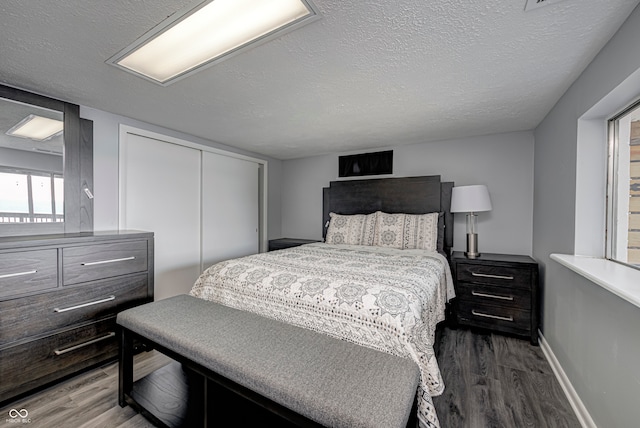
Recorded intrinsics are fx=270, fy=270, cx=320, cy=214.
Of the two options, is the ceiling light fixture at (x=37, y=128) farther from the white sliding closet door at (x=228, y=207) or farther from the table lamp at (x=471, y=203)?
the table lamp at (x=471, y=203)

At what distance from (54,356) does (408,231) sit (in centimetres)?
317

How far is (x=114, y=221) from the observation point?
2.58m

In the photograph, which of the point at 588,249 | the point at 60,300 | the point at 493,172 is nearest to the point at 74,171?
the point at 60,300

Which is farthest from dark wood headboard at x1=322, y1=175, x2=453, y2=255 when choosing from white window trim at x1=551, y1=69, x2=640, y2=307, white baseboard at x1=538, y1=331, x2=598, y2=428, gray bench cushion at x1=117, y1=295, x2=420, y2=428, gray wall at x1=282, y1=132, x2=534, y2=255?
gray bench cushion at x1=117, y1=295, x2=420, y2=428

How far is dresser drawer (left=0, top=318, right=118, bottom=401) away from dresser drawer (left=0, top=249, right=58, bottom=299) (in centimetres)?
36

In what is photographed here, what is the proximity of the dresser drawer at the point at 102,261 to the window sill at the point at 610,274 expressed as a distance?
2.92 meters

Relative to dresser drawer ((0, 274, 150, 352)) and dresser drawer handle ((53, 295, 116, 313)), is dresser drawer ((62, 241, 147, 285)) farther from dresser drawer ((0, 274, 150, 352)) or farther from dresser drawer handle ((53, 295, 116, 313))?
dresser drawer handle ((53, 295, 116, 313))

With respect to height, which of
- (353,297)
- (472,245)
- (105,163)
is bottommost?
(353,297)

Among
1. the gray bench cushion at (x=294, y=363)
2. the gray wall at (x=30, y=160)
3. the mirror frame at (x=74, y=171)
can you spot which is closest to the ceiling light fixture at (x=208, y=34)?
the mirror frame at (x=74, y=171)

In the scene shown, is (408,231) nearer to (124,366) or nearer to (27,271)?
(124,366)

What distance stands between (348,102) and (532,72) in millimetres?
1222

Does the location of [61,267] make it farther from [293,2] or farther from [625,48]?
[625,48]

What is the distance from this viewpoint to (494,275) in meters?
2.63

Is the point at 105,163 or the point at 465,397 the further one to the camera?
the point at 105,163
